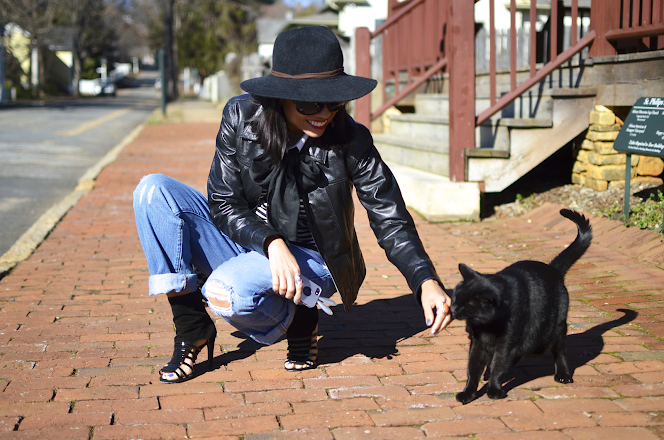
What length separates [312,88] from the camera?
101 inches

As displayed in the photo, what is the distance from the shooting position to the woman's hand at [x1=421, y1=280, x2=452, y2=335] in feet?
7.86

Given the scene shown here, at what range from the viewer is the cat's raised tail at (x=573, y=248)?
3.01 meters

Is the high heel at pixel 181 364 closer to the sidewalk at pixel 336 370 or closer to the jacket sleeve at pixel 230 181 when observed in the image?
the sidewalk at pixel 336 370

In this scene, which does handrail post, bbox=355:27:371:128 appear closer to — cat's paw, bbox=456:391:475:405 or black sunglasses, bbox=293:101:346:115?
black sunglasses, bbox=293:101:346:115

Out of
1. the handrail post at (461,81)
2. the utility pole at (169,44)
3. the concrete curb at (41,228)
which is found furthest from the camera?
the utility pole at (169,44)

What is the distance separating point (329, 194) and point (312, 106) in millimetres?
424

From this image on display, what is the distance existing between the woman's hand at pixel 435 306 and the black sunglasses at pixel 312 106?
31.7 inches

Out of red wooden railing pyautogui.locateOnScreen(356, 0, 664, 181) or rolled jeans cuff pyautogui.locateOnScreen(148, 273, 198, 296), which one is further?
red wooden railing pyautogui.locateOnScreen(356, 0, 664, 181)

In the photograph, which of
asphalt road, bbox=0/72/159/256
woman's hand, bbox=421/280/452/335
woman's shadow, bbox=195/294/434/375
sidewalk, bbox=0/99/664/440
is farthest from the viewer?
asphalt road, bbox=0/72/159/256

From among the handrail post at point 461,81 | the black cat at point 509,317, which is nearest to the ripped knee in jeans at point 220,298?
the black cat at point 509,317

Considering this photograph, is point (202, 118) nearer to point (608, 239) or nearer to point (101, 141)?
point (101, 141)

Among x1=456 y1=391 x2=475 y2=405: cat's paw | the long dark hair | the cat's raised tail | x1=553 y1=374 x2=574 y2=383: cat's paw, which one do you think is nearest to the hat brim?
the long dark hair

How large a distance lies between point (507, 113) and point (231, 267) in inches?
214

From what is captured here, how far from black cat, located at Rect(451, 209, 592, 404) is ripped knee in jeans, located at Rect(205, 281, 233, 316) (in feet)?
3.12
